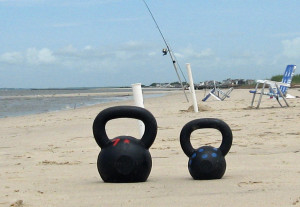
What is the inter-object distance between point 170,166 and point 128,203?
203 cm

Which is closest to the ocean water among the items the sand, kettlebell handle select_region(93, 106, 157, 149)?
the sand

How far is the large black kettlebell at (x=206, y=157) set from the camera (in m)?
4.37

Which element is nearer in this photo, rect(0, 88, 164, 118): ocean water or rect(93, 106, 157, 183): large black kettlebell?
rect(93, 106, 157, 183): large black kettlebell

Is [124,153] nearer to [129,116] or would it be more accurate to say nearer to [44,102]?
[129,116]

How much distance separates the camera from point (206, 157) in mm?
4469

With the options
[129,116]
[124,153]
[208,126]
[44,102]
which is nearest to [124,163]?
[124,153]

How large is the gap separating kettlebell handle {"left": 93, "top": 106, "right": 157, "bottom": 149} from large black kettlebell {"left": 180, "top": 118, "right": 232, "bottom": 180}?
0.34m

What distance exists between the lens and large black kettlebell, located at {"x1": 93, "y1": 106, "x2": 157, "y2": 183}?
14.0 ft

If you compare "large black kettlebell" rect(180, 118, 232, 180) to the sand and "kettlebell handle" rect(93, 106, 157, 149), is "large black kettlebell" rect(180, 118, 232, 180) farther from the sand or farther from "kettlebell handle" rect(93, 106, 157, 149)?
"kettlebell handle" rect(93, 106, 157, 149)

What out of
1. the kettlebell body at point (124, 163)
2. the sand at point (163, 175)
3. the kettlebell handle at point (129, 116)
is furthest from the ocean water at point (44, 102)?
the kettlebell body at point (124, 163)

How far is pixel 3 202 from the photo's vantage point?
3492mm

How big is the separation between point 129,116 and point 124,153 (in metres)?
0.32

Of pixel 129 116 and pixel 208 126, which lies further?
pixel 208 126

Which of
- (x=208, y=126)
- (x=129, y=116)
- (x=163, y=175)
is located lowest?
(x=163, y=175)
